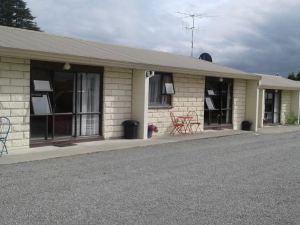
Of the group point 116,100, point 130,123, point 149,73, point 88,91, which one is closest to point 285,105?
point 149,73

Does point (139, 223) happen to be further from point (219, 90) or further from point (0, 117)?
point (219, 90)

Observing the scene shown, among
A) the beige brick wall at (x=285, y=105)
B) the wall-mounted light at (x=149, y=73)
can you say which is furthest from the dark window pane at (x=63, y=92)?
the beige brick wall at (x=285, y=105)

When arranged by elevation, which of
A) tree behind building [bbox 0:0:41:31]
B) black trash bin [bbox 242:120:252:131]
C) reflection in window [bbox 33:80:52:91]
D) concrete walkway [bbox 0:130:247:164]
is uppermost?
tree behind building [bbox 0:0:41:31]

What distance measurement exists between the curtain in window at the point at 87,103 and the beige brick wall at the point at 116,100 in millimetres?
257

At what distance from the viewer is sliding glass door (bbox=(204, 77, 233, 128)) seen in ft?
62.3

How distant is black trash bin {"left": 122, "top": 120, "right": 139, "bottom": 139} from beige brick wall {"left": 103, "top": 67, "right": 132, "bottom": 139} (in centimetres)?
20

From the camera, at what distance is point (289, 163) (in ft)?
35.8

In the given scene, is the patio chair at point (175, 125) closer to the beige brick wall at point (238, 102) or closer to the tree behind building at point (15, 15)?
the beige brick wall at point (238, 102)

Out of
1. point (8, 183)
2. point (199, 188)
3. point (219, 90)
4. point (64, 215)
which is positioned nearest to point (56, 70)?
point (8, 183)

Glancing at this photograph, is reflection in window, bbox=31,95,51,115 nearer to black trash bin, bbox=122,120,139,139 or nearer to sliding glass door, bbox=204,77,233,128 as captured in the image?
black trash bin, bbox=122,120,139,139

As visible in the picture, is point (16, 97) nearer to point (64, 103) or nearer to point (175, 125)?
point (64, 103)

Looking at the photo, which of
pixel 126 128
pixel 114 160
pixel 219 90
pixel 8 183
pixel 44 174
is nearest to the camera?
pixel 8 183

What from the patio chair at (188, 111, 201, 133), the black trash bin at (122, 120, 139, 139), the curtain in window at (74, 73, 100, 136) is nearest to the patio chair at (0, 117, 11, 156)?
the curtain in window at (74, 73, 100, 136)

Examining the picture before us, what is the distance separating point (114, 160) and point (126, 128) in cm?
414
